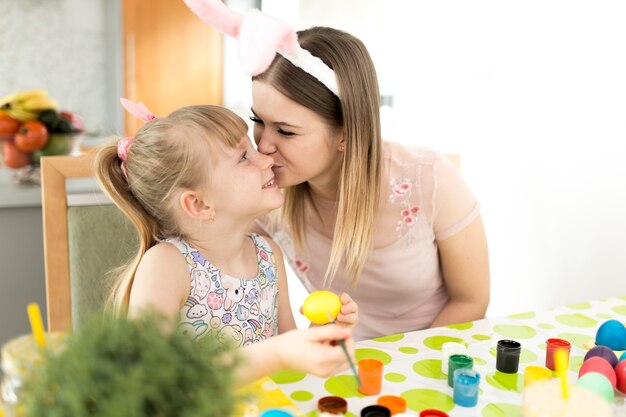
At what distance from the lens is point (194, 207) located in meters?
1.13

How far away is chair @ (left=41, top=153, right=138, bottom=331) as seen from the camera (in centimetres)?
128

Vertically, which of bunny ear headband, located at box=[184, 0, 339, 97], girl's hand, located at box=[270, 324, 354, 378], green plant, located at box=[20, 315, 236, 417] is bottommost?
girl's hand, located at box=[270, 324, 354, 378]

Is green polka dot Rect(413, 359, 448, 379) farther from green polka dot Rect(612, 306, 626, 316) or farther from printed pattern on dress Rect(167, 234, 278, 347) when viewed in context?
green polka dot Rect(612, 306, 626, 316)

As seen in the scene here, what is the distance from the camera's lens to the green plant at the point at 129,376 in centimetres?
45

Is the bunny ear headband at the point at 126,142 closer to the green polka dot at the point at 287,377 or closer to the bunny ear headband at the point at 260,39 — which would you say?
the bunny ear headband at the point at 260,39

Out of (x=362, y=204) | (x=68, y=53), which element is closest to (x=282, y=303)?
(x=362, y=204)

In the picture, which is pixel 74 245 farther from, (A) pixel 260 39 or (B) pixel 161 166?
(A) pixel 260 39

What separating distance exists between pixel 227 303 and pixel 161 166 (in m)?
0.28

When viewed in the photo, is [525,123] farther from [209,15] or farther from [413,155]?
[209,15]

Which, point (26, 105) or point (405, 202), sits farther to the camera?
point (26, 105)

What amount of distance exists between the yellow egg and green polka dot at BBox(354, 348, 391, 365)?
0.09 meters

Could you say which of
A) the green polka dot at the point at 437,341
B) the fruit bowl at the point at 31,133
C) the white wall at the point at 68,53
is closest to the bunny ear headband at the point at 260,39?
the green polka dot at the point at 437,341

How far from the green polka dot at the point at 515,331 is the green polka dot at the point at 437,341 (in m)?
0.10

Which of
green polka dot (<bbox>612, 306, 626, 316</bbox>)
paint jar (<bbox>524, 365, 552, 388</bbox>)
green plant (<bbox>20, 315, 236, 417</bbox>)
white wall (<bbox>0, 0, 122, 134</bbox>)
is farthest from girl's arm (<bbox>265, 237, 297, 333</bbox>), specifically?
white wall (<bbox>0, 0, 122, 134</bbox>)
